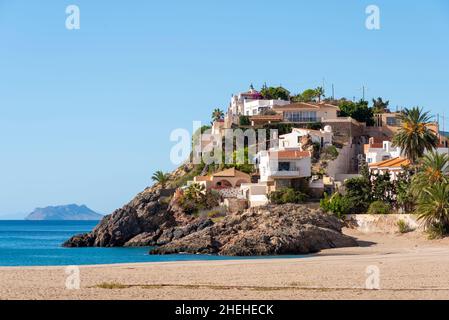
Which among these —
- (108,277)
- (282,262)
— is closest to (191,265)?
(282,262)

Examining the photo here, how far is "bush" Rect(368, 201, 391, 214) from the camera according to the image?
6562cm

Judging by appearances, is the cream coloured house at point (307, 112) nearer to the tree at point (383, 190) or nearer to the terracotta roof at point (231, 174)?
the terracotta roof at point (231, 174)

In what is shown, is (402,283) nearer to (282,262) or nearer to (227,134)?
(282,262)

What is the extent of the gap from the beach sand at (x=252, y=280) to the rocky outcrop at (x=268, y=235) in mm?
10016

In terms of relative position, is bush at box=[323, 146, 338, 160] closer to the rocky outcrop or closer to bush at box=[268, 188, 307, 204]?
bush at box=[268, 188, 307, 204]

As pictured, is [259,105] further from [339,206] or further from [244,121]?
[339,206]

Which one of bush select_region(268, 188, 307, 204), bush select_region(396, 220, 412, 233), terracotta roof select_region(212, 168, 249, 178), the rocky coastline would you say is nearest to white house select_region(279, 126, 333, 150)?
terracotta roof select_region(212, 168, 249, 178)

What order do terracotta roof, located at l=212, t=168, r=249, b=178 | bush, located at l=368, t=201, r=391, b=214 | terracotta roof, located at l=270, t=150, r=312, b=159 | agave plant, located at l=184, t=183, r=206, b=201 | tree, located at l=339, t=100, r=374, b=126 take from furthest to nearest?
tree, located at l=339, t=100, r=374, b=126
terracotta roof, located at l=212, t=168, r=249, b=178
agave plant, located at l=184, t=183, r=206, b=201
terracotta roof, located at l=270, t=150, r=312, b=159
bush, located at l=368, t=201, r=391, b=214

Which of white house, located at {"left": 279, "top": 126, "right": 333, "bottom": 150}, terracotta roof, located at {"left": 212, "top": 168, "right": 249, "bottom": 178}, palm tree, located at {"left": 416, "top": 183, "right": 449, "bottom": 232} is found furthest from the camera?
white house, located at {"left": 279, "top": 126, "right": 333, "bottom": 150}

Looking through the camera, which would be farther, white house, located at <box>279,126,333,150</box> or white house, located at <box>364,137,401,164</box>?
white house, located at <box>279,126,333,150</box>

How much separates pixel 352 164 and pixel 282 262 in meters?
44.2

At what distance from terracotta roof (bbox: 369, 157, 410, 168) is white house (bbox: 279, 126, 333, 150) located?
671 centimetres

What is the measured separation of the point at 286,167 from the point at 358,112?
24.4 metres

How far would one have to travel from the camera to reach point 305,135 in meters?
82.9
